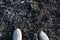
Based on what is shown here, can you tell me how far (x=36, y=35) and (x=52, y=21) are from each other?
23cm

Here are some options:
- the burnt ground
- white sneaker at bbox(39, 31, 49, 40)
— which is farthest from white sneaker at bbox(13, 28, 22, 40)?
white sneaker at bbox(39, 31, 49, 40)

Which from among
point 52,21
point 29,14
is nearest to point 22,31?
point 29,14

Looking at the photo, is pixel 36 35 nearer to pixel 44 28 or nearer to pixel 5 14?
pixel 44 28

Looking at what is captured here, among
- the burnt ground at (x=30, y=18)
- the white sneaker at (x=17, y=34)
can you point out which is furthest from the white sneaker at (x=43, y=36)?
the white sneaker at (x=17, y=34)

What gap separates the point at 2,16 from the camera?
6.73 ft

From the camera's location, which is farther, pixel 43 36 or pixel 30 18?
pixel 30 18

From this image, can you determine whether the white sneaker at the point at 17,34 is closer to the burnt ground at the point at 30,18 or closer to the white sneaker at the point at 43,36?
the burnt ground at the point at 30,18

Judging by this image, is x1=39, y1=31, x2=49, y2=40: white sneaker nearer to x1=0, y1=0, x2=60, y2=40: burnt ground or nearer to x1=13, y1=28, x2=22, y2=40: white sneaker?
x1=0, y1=0, x2=60, y2=40: burnt ground

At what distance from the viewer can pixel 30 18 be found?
204 cm

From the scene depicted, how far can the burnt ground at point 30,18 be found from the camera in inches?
78.4

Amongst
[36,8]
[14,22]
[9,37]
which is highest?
[36,8]

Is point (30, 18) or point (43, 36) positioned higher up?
point (30, 18)

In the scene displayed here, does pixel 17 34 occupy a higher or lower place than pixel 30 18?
lower

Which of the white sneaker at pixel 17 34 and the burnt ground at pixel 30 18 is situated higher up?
the burnt ground at pixel 30 18
